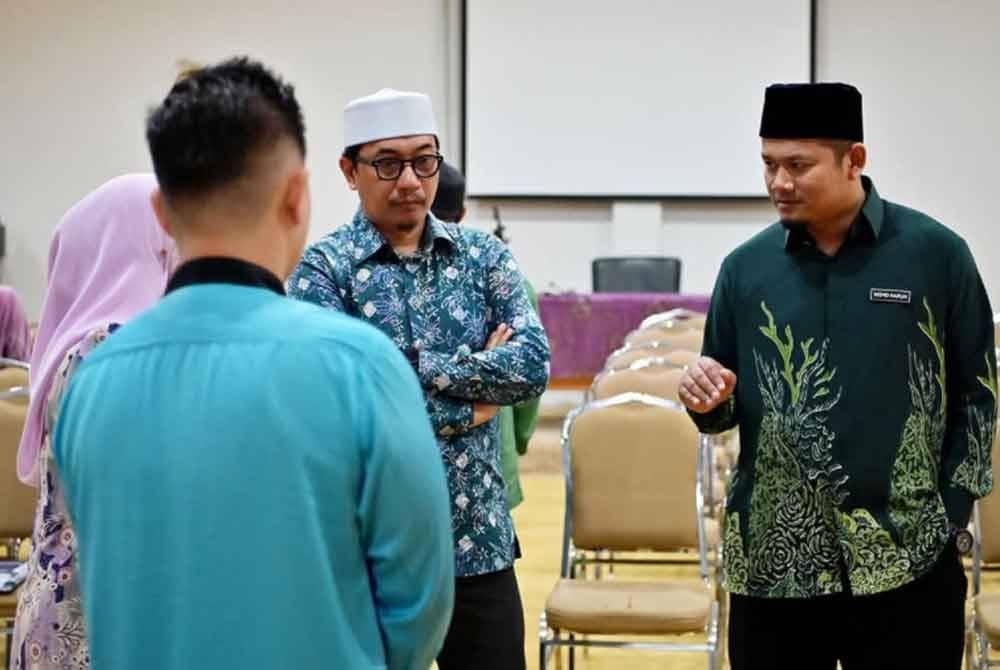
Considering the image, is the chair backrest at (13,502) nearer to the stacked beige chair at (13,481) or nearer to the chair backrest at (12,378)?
the stacked beige chair at (13,481)

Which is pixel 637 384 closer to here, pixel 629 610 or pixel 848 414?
pixel 629 610

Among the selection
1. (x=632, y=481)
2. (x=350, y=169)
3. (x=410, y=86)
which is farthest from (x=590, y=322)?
(x=350, y=169)

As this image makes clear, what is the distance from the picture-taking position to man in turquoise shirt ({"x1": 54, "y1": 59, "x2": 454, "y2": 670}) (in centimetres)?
149

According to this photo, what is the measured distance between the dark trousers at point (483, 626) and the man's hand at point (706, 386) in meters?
0.47

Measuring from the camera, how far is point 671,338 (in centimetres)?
737

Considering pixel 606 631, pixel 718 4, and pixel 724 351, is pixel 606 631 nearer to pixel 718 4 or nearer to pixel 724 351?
pixel 724 351

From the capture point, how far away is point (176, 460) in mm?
1495

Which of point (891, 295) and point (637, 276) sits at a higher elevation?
point (891, 295)

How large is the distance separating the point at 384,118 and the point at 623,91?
30.6 feet

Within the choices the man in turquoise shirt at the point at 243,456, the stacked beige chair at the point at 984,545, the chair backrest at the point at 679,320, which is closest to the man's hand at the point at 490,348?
the man in turquoise shirt at the point at 243,456

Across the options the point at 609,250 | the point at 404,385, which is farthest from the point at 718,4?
the point at 404,385

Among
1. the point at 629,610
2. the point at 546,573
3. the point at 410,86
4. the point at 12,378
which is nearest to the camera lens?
the point at 629,610

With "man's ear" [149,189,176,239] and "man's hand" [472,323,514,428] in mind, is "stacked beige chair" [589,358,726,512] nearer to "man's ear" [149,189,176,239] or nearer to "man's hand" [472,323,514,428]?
"man's hand" [472,323,514,428]

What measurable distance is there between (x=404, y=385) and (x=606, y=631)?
2.73 metres
